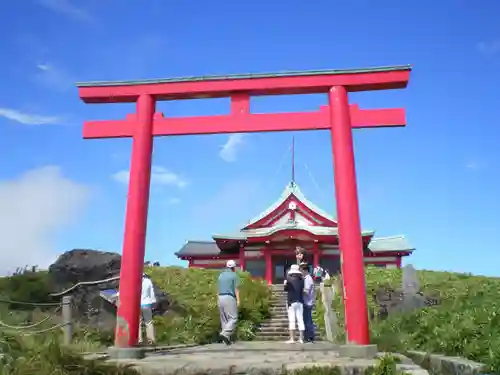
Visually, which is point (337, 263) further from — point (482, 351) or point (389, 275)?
point (482, 351)

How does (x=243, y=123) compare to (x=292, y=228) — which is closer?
(x=243, y=123)

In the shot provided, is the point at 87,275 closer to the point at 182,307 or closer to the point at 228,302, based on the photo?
the point at 182,307

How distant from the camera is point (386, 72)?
24.9 ft

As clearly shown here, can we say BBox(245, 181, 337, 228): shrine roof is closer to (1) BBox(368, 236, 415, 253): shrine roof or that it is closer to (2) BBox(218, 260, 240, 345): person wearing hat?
(1) BBox(368, 236, 415, 253): shrine roof

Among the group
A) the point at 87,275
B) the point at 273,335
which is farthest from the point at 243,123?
the point at 87,275

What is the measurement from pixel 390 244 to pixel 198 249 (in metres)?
11.5

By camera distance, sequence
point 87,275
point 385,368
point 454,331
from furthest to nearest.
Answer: point 87,275 < point 454,331 < point 385,368

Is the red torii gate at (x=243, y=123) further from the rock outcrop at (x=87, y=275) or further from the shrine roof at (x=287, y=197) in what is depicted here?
the shrine roof at (x=287, y=197)

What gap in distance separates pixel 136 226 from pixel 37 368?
294cm

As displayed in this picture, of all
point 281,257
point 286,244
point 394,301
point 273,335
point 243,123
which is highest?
point 286,244

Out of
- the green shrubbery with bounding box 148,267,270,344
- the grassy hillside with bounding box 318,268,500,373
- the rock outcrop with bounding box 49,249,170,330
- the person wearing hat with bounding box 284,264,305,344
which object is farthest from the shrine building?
the person wearing hat with bounding box 284,264,305,344

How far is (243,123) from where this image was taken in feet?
25.4

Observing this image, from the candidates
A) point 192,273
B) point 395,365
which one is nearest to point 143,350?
point 395,365

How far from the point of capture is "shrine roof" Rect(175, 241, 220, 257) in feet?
95.3
